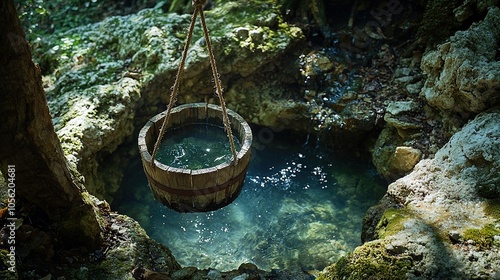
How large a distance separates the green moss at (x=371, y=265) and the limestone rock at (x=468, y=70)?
2.11 metres

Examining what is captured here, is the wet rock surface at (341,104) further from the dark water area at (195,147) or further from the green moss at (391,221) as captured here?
the dark water area at (195,147)

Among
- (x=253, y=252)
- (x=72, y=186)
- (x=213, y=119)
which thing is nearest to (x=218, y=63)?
(x=213, y=119)

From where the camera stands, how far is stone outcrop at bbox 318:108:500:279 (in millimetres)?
2799

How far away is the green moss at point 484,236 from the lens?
285 centimetres

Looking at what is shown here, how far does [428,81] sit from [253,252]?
3.08 metres

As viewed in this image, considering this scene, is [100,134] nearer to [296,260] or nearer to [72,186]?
[72,186]

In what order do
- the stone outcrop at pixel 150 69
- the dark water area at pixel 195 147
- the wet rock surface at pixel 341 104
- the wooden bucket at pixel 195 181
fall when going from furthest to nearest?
1. the stone outcrop at pixel 150 69
2. the dark water area at pixel 195 147
3. the wet rock surface at pixel 341 104
4. the wooden bucket at pixel 195 181

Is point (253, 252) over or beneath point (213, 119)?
beneath

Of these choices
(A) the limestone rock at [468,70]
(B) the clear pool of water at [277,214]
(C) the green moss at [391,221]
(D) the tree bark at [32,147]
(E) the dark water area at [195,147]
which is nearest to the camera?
(D) the tree bark at [32,147]

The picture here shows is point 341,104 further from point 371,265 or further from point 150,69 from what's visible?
point 371,265

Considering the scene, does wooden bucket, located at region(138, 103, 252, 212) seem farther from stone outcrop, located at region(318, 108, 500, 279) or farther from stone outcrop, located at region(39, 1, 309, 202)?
stone outcrop, located at region(39, 1, 309, 202)

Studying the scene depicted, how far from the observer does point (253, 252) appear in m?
4.55

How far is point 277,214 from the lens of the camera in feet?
16.5

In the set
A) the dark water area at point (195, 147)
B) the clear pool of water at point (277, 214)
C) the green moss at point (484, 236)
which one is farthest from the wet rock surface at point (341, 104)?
the dark water area at point (195, 147)
